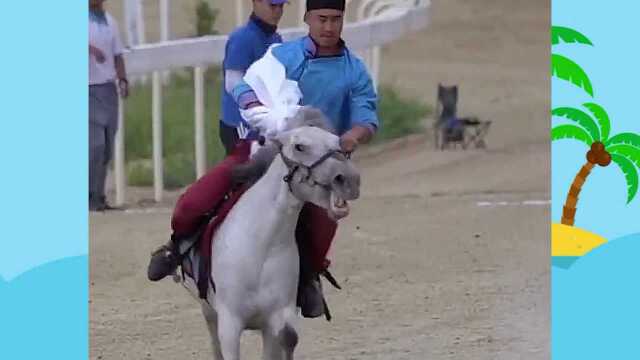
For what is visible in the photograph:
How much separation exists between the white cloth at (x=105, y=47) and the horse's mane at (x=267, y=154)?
1.28 meters

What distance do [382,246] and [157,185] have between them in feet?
3.60

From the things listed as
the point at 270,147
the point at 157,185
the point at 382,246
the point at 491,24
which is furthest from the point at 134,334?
the point at 491,24

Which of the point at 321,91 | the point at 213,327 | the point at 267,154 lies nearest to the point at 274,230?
the point at 267,154

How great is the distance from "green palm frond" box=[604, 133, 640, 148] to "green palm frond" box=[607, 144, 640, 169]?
18 millimetres

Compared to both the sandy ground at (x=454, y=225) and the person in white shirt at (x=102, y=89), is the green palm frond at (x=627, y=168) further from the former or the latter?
the person in white shirt at (x=102, y=89)

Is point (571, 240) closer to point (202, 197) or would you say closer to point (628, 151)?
point (628, 151)

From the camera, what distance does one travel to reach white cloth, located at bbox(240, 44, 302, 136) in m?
4.52

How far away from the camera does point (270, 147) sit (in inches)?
179

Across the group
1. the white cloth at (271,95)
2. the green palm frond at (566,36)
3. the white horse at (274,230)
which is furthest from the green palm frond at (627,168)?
the white horse at (274,230)

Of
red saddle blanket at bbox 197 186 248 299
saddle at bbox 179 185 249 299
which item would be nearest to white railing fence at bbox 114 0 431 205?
saddle at bbox 179 185 249 299

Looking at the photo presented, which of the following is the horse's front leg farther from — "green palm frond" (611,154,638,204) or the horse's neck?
"green palm frond" (611,154,638,204)

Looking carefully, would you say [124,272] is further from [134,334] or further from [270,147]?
[270,147]

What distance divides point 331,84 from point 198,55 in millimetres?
1145

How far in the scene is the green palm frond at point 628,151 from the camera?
20.8 feet
